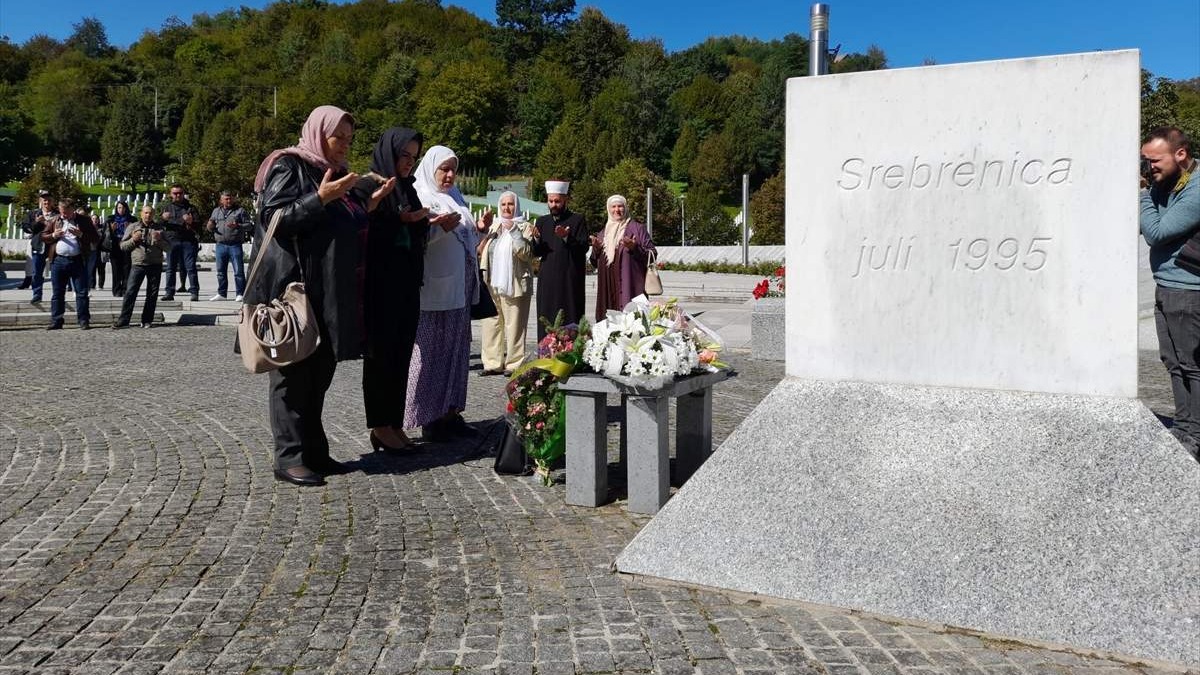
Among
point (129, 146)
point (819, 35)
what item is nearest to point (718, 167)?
point (129, 146)

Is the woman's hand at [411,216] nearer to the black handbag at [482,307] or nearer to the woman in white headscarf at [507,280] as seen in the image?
the black handbag at [482,307]

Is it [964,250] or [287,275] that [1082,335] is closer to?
[964,250]

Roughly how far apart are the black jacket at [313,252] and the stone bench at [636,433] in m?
1.32

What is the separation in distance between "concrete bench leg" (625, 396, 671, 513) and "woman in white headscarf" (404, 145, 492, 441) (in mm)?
2188

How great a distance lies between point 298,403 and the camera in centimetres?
605

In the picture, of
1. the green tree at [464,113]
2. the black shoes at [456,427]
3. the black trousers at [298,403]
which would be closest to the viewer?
the black trousers at [298,403]

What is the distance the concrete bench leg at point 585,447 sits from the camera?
5.61 m

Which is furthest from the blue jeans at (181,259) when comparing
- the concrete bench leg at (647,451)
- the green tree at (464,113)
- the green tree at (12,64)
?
the green tree at (12,64)

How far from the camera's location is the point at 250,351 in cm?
573

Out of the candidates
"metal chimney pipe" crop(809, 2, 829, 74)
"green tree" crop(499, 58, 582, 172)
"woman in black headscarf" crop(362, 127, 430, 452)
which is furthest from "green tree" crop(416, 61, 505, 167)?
"woman in black headscarf" crop(362, 127, 430, 452)

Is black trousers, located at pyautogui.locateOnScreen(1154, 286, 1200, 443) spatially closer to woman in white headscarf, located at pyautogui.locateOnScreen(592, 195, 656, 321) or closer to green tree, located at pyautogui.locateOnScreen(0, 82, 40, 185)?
woman in white headscarf, located at pyautogui.locateOnScreen(592, 195, 656, 321)

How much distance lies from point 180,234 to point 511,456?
43.0ft

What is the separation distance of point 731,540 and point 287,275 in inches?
118

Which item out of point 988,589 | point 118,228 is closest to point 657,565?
point 988,589
